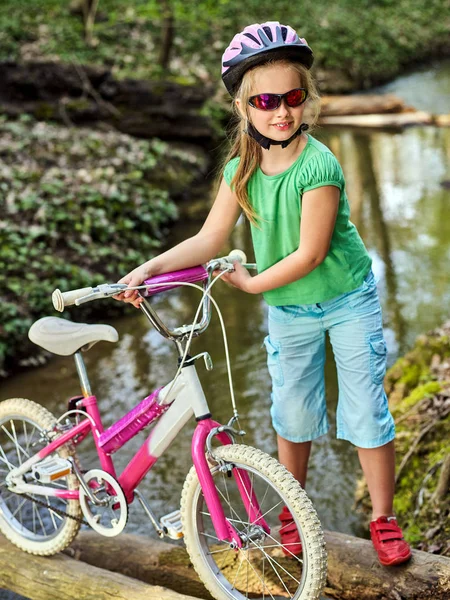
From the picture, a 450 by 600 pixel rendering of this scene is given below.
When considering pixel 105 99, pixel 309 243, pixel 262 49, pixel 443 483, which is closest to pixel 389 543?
pixel 443 483

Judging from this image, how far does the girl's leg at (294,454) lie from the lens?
2.76 m

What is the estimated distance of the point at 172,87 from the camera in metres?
11.0

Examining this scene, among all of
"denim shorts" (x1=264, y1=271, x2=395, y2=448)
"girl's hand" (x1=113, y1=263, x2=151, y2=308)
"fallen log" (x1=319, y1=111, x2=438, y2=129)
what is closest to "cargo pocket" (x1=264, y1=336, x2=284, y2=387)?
"denim shorts" (x1=264, y1=271, x2=395, y2=448)

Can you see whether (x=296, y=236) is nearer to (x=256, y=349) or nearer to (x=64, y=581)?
(x=64, y=581)

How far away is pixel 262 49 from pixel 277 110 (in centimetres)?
19

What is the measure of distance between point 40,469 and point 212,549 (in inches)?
28.4

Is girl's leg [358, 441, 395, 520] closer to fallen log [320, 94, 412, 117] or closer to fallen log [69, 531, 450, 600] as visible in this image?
fallen log [69, 531, 450, 600]

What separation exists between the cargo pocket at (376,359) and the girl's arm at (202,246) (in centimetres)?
63

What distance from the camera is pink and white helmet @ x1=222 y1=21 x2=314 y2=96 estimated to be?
87.9 inches

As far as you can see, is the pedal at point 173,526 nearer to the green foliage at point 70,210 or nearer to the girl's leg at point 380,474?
the girl's leg at point 380,474

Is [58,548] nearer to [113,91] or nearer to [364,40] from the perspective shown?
[113,91]

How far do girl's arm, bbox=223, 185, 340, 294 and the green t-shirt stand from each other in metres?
0.06

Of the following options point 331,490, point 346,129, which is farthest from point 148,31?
point 331,490

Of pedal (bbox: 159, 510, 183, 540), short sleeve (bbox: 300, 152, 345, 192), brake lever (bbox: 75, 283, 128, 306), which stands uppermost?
short sleeve (bbox: 300, 152, 345, 192)
